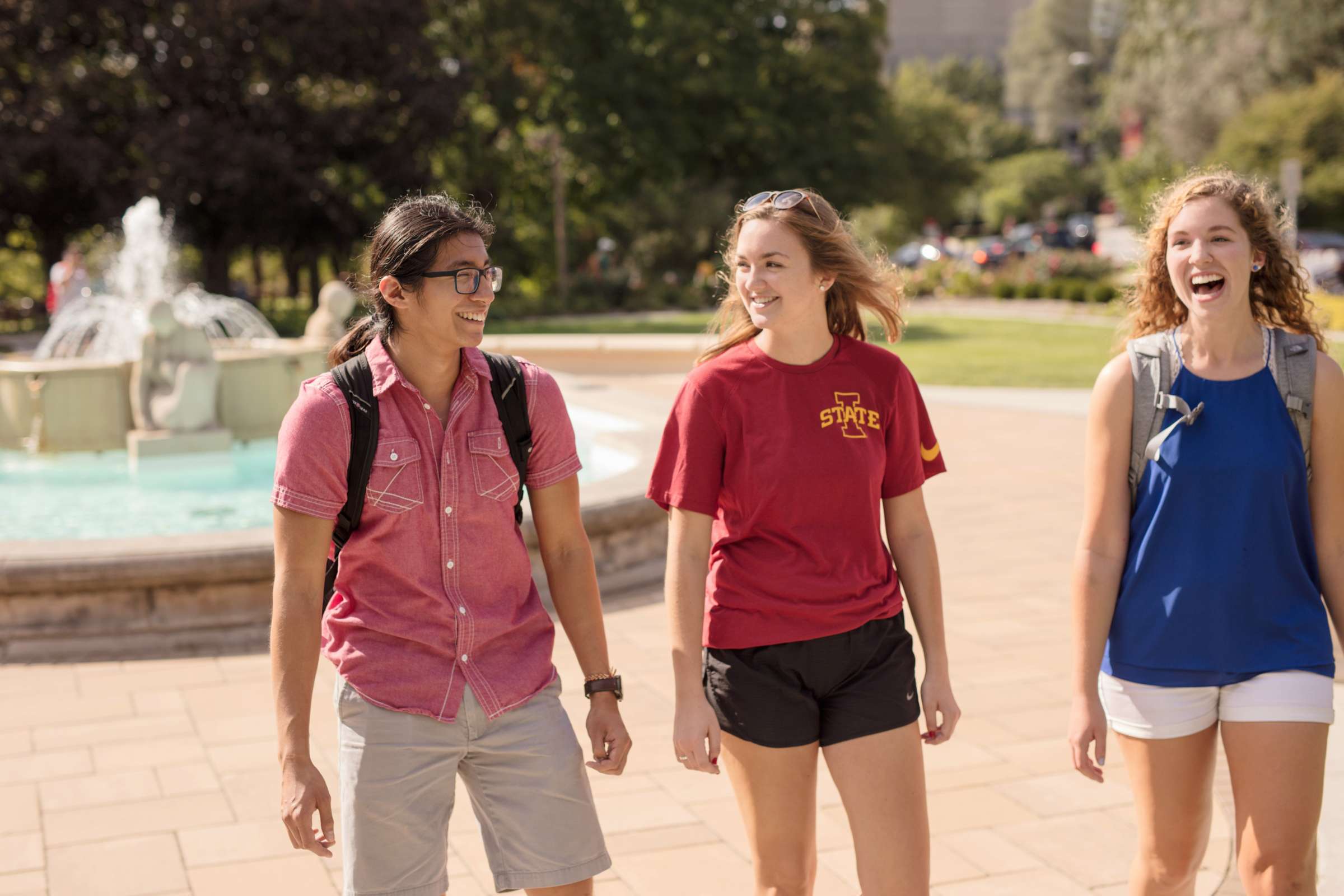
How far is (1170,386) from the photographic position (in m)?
2.87

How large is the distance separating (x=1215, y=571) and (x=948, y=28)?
126 m

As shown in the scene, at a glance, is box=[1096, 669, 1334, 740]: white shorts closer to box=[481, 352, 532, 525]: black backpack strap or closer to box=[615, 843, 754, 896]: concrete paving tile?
box=[481, 352, 532, 525]: black backpack strap

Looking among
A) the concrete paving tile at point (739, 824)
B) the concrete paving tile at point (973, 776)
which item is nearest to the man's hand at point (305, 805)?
the concrete paving tile at point (739, 824)

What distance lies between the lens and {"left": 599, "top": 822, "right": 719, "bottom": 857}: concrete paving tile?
4199 millimetres

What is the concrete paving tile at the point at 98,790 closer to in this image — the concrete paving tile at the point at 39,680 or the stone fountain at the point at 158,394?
the concrete paving tile at the point at 39,680

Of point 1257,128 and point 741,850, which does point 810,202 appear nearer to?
point 741,850

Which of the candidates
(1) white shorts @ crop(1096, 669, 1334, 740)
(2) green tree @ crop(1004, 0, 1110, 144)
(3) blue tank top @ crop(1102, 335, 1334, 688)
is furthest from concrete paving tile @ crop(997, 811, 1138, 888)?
(2) green tree @ crop(1004, 0, 1110, 144)

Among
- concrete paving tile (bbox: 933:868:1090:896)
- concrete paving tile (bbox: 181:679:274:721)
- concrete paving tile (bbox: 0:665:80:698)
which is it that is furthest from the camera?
concrete paving tile (bbox: 0:665:80:698)

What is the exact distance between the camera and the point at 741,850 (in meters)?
4.18

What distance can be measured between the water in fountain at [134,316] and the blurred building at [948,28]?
107 meters

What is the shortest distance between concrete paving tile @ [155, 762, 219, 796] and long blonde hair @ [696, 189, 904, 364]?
271 centimetres

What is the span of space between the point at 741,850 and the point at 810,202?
2.13 m

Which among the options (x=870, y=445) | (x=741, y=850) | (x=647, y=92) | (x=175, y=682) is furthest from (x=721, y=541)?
(x=647, y=92)

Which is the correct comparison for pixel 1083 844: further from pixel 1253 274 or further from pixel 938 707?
pixel 1253 274
